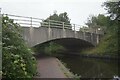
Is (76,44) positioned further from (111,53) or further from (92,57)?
(111,53)

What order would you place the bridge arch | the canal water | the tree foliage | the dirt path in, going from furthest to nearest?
the tree foliage, the bridge arch, the canal water, the dirt path

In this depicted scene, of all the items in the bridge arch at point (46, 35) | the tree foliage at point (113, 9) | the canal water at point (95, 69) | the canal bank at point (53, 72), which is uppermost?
the tree foliage at point (113, 9)

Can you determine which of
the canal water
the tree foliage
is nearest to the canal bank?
the canal water

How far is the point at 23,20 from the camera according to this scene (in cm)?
2066

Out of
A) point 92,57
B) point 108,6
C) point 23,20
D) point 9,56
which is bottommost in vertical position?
point 92,57

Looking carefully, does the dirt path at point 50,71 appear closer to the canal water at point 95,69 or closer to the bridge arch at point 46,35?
the canal water at point 95,69

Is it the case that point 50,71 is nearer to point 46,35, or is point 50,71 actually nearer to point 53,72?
point 53,72

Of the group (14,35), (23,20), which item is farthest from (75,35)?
(14,35)

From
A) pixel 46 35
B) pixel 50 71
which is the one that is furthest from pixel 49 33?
pixel 50 71

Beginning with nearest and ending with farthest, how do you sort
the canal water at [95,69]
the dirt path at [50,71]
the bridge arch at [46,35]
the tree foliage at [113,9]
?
the dirt path at [50,71] → the canal water at [95,69] → the bridge arch at [46,35] → the tree foliage at [113,9]

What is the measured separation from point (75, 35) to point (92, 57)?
10.1 ft

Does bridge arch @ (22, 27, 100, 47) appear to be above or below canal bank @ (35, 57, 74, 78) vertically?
above

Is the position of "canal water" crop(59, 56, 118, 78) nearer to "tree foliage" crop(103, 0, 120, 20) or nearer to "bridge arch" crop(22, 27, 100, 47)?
A: "bridge arch" crop(22, 27, 100, 47)

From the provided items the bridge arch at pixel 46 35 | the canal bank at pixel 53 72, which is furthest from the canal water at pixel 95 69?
the bridge arch at pixel 46 35
